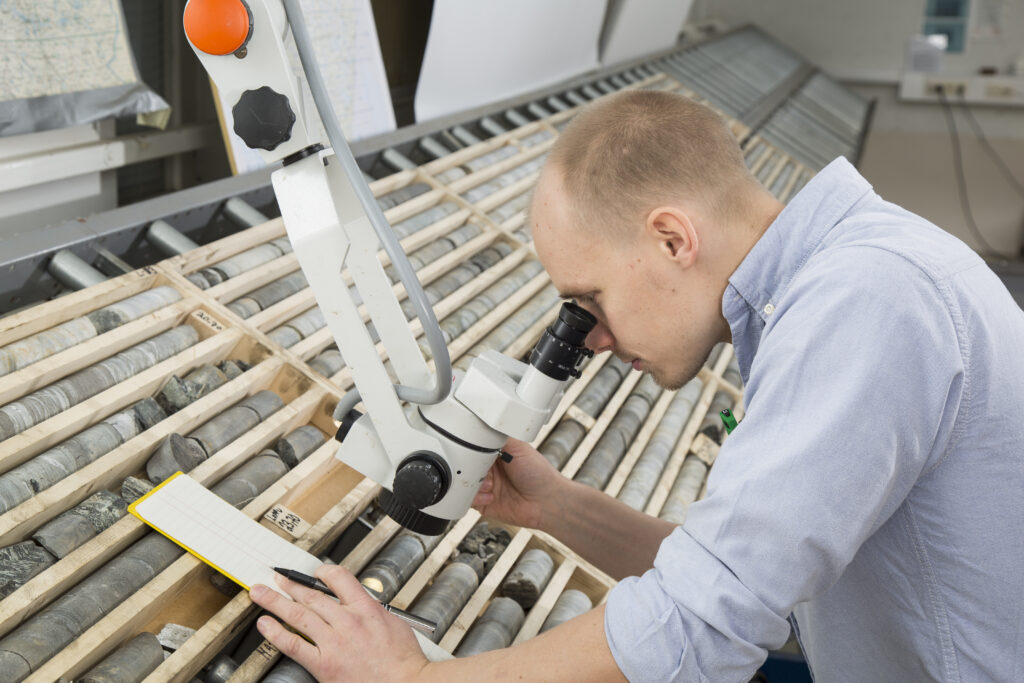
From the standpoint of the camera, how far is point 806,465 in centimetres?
95

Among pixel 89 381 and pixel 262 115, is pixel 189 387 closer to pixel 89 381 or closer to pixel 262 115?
pixel 89 381

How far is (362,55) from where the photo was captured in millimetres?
2775

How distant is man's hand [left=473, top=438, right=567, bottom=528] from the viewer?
63.8 inches

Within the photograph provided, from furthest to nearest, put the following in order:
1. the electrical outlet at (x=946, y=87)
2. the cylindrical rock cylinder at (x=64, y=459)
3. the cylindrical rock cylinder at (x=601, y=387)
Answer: the electrical outlet at (x=946, y=87) → the cylindrical rock cylinder at (x=601, y=387) → the cylindrical rock cylinder at (x=64, y=459)

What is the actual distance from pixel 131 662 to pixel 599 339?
0.77m

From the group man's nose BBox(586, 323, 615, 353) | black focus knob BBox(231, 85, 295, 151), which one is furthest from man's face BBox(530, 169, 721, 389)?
black focus knob BBox(231, 85, 295, 151)

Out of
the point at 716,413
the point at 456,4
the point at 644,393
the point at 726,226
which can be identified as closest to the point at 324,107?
the point at 726,226

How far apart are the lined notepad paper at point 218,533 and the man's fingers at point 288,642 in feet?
0.24

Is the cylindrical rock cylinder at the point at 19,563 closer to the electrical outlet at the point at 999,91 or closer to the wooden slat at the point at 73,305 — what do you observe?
the wooden slat at the point at 73,305

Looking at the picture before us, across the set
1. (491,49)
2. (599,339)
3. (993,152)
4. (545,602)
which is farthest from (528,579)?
(993,152)

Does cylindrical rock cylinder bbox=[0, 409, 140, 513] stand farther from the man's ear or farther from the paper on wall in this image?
the paper on wall

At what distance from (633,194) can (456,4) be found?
6.86 ft

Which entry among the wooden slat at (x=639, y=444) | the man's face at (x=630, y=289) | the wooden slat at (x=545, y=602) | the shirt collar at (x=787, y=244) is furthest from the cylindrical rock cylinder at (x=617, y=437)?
the shirt collar at (x=787, y=244)

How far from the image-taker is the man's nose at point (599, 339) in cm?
130
